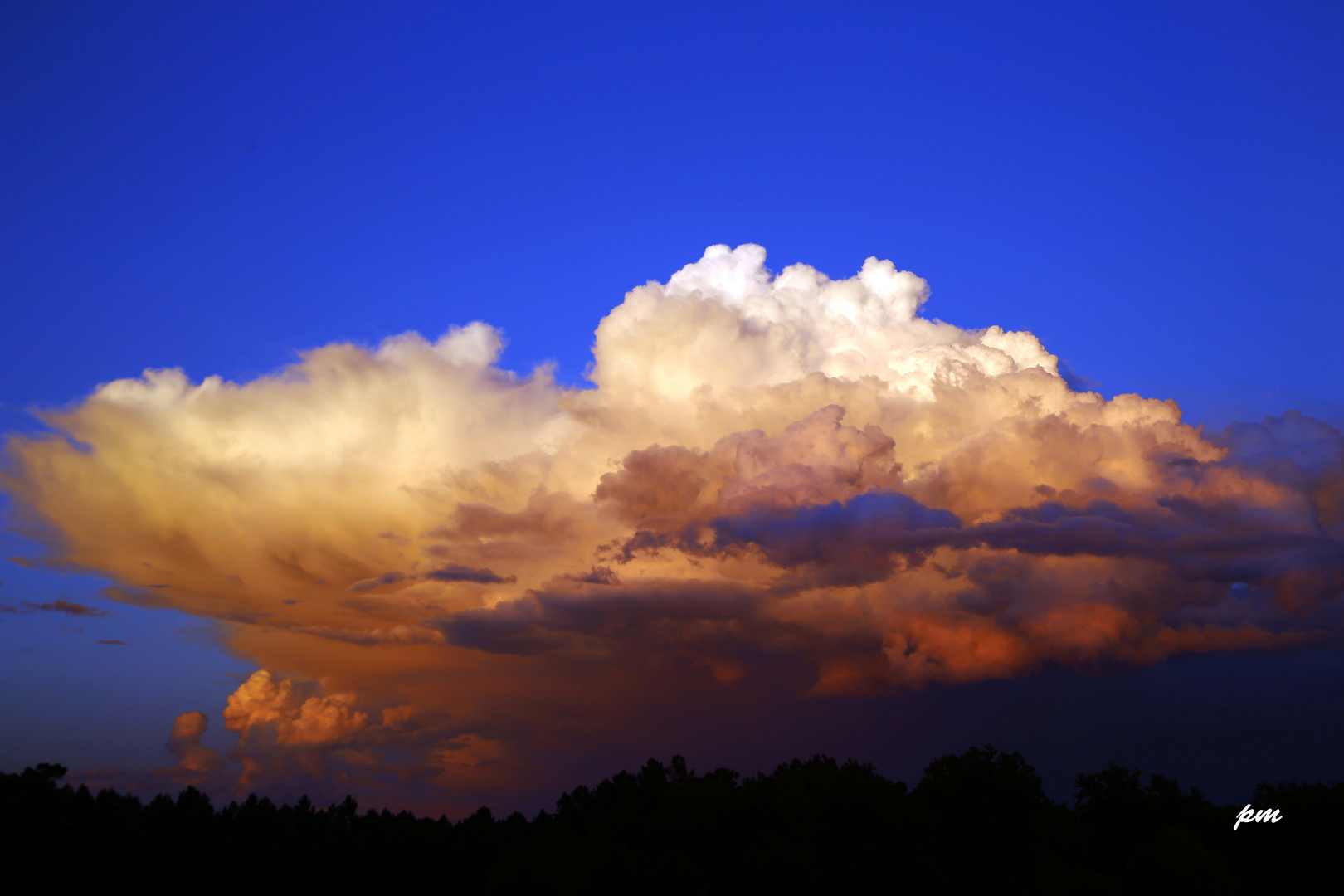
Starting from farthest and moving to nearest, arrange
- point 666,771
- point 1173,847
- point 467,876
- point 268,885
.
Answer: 1. point 666,771
2. point 467,876
3. point 268,885
4. point 1173,847

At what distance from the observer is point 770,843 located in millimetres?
94688

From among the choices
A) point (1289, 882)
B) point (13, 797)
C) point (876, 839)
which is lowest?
point (1289, 882)

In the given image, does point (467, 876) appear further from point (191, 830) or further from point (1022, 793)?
point (1022, 793)

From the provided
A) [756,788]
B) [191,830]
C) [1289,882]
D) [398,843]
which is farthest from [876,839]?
[191,830]

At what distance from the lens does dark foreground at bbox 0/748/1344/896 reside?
279 ft

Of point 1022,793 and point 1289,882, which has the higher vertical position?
point 1022,793

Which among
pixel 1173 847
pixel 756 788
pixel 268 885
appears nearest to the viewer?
pixel 1173 847

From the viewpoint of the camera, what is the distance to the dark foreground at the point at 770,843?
279 feet

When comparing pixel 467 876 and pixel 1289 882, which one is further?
pixel 467 876

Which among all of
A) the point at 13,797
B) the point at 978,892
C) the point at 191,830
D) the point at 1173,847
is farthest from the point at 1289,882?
the point at 13,797

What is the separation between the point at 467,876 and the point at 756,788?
118 ft

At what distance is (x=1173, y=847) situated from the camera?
85188 mm
